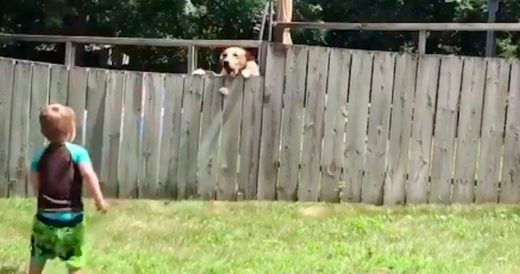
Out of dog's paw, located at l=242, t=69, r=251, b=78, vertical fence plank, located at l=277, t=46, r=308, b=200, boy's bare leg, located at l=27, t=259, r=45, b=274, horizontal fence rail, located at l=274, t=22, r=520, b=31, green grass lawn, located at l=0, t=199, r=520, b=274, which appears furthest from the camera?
dog's paw, located at l=242, t=69, r=251, b=78

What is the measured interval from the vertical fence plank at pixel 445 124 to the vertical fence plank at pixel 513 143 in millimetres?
478

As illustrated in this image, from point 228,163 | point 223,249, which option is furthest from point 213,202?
point 223,249

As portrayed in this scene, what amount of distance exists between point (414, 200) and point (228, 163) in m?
1.73

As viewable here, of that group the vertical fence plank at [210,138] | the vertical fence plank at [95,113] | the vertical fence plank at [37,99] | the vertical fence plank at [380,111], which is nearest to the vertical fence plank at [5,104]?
the vertical fence plank at [37,99]

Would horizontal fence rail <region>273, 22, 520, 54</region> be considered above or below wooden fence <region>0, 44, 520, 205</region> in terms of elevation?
above

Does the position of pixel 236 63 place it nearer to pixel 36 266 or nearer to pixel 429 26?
pixel 429 26

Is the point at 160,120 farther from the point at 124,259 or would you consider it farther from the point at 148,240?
the point at 124,259

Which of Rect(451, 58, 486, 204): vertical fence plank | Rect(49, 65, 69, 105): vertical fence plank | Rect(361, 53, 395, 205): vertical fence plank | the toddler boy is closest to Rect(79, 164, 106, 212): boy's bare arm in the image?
the toddler boy

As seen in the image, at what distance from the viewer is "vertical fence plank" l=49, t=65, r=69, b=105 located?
27.0ft

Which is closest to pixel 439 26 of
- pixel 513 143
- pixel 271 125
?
pixel 513 143

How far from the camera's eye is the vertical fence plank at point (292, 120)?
325 inches

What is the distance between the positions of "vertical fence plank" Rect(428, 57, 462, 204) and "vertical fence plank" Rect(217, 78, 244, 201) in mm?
1795

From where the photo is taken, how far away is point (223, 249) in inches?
267

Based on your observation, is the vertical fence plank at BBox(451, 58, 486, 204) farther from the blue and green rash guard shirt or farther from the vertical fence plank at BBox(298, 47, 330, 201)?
the blue and green rash guard shirt
